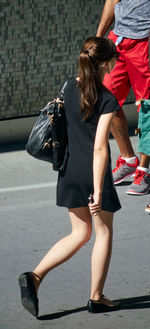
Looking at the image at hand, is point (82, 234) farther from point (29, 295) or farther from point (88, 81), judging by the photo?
point (88, 81)

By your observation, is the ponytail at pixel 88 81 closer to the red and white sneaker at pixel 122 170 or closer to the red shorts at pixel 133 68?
the red shorts at pixel 133 68

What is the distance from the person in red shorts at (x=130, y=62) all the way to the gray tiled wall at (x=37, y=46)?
175cm

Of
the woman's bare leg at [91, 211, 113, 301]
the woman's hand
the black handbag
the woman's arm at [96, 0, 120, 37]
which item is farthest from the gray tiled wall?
the woman's hand

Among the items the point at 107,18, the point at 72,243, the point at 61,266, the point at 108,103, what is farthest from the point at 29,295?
the point at 107,18

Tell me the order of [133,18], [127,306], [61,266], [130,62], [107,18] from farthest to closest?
1. [107,18]
2. [130,62]
3. [133,18]
4. [61,266]
5. [127,306]

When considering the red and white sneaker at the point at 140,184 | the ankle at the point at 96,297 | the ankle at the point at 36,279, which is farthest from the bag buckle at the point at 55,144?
the red and white sneaker at the point at 140,184

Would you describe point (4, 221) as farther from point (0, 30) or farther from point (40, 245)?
point (0, 30)

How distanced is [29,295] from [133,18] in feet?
10.2

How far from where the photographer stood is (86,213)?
4.47 meters

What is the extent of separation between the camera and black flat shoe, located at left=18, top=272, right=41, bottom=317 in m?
4.40

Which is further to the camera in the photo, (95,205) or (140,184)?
(140,184)

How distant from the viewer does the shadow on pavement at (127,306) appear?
14.8 feet

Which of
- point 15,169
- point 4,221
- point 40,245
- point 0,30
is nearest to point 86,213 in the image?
point 40,245

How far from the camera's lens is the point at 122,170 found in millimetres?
7090
